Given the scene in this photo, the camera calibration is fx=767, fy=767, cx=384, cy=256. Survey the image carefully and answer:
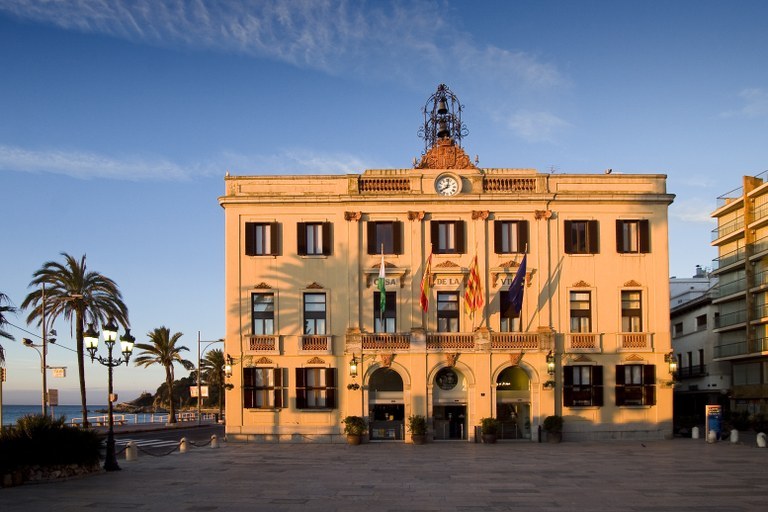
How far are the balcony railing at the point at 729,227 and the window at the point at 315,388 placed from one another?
36372 millimetres

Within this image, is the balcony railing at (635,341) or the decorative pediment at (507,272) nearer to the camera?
the balcony railing at (635,341)

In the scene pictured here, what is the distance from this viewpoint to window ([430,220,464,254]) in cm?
4306

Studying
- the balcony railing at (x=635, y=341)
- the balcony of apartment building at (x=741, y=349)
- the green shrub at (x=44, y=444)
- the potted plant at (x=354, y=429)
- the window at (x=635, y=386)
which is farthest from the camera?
the balcony of apartment building at (x=741, y=349)

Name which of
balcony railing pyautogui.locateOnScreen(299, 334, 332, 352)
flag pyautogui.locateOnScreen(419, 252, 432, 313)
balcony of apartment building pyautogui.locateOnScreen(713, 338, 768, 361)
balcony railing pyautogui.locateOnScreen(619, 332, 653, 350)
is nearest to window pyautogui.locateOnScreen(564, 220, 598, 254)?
balcony railing pyautogui.locateOnScreen(619, 332, 653, 350)

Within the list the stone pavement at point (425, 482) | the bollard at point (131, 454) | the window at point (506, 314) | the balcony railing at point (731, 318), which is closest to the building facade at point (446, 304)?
the window at point (506, 314)

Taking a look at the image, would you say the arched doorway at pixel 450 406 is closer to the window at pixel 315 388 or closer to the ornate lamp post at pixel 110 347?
the window at pixel 315 388

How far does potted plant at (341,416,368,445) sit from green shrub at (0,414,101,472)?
16046 millimetres

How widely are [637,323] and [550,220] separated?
7565mm

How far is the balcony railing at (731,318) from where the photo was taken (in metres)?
58.4

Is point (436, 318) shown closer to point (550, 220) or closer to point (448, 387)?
point (448, 387)

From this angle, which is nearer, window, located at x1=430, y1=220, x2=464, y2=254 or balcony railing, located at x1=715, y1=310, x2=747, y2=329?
window, located at x1=430, y1=220, x2=464, y2=254

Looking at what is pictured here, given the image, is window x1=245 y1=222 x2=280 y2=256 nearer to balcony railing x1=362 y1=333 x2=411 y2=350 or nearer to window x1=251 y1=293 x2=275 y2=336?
window x1=251 y1=293 x2=275 y2=336

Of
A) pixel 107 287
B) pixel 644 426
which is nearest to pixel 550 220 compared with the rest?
pixel 644 426

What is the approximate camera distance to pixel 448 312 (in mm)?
42781
